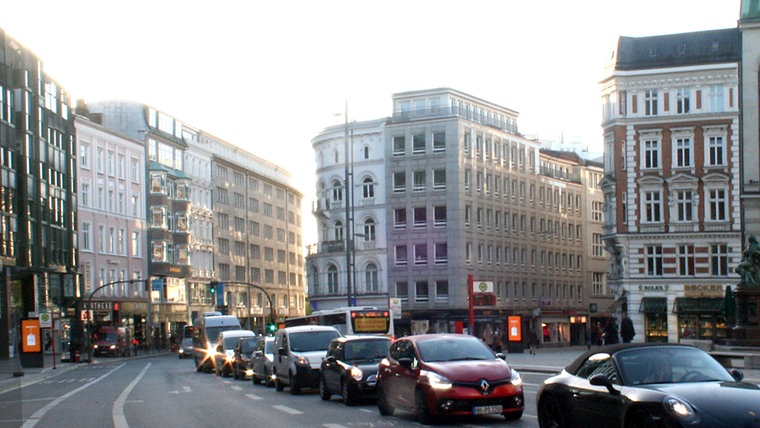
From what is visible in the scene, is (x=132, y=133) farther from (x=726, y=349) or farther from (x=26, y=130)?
(x=726, y=349)

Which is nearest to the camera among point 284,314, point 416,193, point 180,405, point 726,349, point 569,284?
point 180,405

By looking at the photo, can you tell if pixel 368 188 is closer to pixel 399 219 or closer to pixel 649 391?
pixel 399 219

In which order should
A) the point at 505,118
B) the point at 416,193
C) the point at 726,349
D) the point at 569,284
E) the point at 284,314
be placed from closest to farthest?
1. the point at 726,349
2. the point at 416,193
3. the point at 505,118
4. the point at 569,284
5. the point at 284,314

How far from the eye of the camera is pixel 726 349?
1610 inches

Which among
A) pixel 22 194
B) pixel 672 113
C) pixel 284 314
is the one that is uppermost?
pixel 672 113

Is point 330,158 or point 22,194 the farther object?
point 330,158

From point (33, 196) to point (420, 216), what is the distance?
32.8 m

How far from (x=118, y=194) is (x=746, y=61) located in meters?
51.3

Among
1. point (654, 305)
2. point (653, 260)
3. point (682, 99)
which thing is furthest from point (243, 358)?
point (682, 99)

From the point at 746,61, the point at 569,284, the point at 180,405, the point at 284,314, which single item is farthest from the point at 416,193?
the point at 180,405

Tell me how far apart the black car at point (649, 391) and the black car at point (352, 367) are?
936cm

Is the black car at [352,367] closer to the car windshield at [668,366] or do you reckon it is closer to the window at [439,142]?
the car windshield at [668,366]

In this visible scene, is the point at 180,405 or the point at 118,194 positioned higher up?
the point at 118,194

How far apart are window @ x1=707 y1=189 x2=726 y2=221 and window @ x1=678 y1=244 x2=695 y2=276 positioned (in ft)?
7.59
